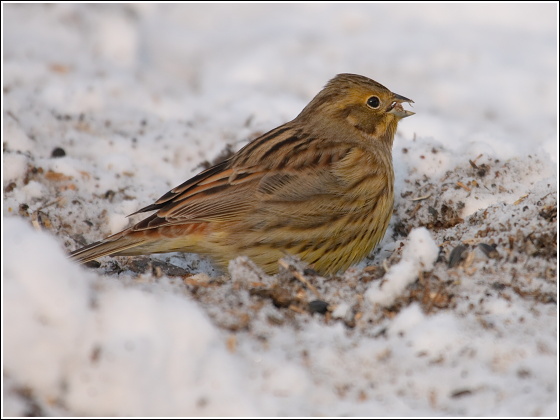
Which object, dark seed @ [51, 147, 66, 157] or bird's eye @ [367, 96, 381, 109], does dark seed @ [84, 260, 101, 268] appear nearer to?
dark seed @ [51, 147, 66, 157]

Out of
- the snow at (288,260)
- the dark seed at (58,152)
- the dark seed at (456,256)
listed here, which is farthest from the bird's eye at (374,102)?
the dark seed at (58,152)

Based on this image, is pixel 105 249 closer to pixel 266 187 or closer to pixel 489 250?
pixel 266 187

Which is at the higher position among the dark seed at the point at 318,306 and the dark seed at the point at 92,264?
the dark seed at the point at 92,264

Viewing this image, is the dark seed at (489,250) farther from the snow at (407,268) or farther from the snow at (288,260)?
the snow at (407,268)

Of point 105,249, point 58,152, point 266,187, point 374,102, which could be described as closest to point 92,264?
point 105,249

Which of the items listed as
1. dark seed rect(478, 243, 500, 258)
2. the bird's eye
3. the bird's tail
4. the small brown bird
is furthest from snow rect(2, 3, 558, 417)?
the bird's eye

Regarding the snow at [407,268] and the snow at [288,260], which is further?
the snow at [407,268]

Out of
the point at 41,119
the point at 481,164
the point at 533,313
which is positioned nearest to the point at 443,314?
the point at 533,313
